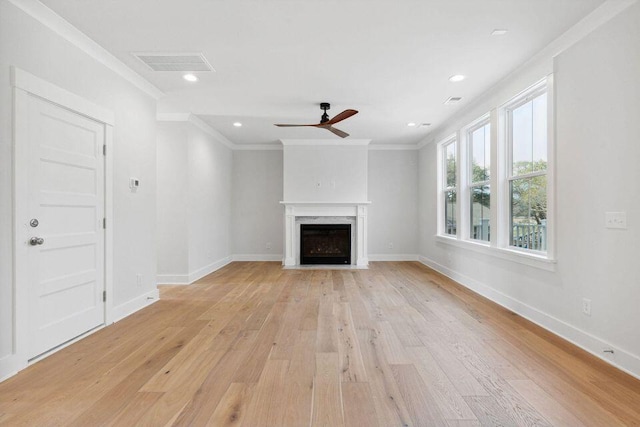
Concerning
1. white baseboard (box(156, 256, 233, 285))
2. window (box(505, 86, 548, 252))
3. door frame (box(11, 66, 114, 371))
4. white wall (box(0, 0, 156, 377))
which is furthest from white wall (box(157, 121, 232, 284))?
window (box(505, 86, 548, 252))

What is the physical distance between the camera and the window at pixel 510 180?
125 inches

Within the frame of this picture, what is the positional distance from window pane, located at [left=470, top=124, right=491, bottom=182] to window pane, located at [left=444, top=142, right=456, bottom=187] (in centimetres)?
83

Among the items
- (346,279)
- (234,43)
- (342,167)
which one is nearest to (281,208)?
(342,167)

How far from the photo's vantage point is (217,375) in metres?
2.15

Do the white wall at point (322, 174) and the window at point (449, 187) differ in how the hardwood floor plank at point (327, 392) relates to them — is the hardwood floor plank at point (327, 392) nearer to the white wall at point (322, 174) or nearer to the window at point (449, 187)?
the window at point (449, 187)

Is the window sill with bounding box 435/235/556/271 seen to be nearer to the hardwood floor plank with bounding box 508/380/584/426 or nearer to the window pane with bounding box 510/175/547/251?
the window pane with bounding box 510/175/547/251

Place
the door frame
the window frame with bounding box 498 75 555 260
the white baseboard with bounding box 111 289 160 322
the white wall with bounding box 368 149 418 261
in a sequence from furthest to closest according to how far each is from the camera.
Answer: the white wall with bounding box 368 149 418 261, the white baseboard with bounding box 111 289 160 322, the window frame with bounding box 498 75 555 260, the door frame

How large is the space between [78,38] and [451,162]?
17.6 ft

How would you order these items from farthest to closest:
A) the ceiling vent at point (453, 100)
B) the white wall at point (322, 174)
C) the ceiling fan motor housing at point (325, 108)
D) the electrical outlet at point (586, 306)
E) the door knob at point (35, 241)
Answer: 1. the white wall at point (322, 174)
2. the ceiling fan motor housing at point (325, 108)
3. the ceiling vent at point (453, 100)
4. the electrical outlet at point (586, 306)
5. the door knob at point (35, 241)

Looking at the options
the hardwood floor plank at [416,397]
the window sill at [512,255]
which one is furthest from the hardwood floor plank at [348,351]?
the window sill at [512,255]

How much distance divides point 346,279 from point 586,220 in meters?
3.36

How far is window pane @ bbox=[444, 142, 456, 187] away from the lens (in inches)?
223

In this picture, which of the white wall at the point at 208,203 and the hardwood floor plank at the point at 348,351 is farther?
the white wall at the point at 208,203

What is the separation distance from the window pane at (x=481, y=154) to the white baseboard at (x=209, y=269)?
4.51 meters
